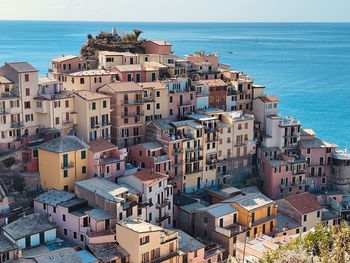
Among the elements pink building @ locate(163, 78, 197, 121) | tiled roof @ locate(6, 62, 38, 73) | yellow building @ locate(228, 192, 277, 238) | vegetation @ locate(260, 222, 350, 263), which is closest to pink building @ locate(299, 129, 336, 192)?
pink building @ locate(163, 78, 197, 121)

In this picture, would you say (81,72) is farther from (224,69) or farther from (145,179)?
(224,69)

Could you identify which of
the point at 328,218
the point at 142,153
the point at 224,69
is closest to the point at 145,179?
the point at 142,153

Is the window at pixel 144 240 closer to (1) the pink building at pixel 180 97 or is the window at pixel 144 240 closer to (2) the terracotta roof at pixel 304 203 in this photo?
(2) the terracotta roof at pixel 304 203

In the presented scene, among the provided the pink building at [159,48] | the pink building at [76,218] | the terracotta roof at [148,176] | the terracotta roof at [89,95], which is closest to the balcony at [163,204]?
the terracotta roof at [148,176]

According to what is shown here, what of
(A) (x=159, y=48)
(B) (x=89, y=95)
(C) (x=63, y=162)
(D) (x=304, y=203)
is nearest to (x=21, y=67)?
(B) (x=89, y=95)

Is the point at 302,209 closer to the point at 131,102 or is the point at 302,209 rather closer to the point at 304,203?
the point at 304,203
